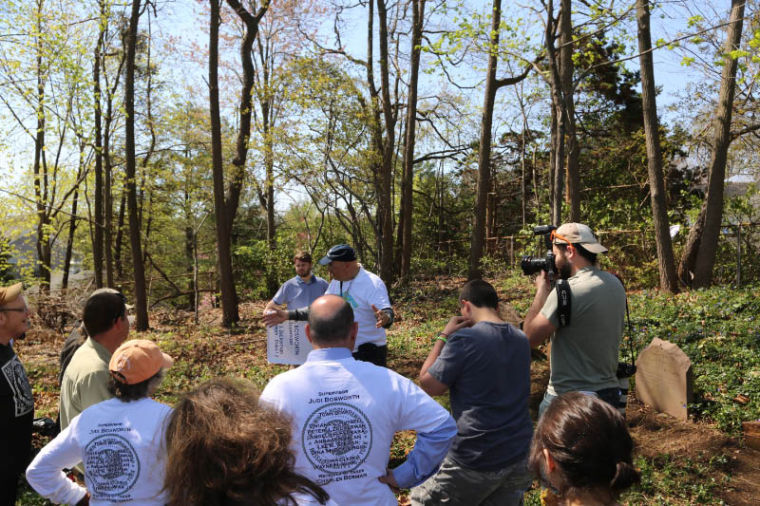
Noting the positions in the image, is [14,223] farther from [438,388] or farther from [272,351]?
[438,388]

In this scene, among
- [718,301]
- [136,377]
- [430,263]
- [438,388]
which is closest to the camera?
[136,377]

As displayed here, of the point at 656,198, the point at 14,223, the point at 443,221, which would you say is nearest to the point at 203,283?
the point at 14,223

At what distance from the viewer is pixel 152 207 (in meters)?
27.5

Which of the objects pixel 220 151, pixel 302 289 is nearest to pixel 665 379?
pixel 302 289

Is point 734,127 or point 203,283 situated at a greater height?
point 734,127

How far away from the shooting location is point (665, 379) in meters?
5.52

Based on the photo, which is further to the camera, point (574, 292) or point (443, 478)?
point (574, 292)

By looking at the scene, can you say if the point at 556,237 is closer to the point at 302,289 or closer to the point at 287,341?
the point at 287,341

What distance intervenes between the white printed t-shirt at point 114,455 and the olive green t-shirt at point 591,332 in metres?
2.29

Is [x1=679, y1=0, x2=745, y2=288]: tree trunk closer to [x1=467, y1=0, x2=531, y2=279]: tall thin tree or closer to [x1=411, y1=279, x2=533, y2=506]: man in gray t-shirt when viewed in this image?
[x1=467, y1=0, x2=531, y2=279]: tall thin tree

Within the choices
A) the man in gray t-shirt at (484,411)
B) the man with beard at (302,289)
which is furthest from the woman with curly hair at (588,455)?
the man with beard at (302,289)

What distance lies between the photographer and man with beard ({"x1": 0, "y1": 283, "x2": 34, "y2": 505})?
115 inches

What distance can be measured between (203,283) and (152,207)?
5355 millimetres

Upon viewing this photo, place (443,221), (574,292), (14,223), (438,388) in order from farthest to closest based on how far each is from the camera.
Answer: (443,221) < (14,223) < (574,292) < (438,388)
